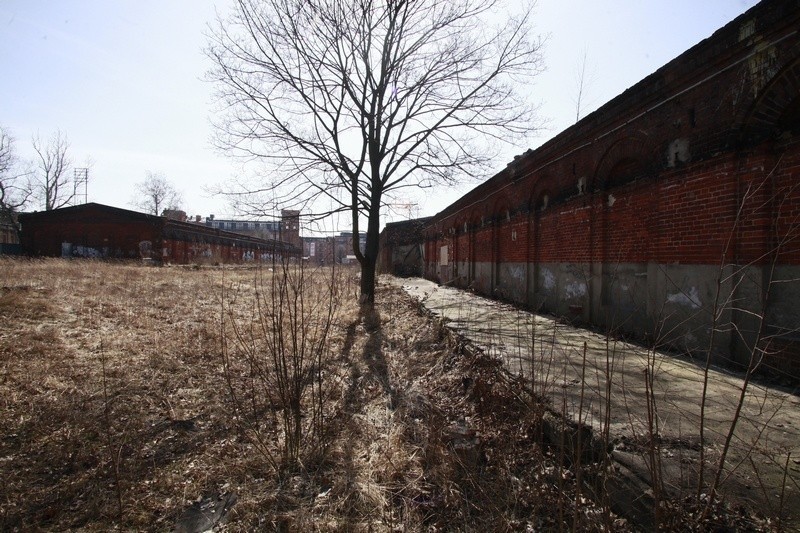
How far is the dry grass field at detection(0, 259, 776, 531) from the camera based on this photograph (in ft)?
9.71

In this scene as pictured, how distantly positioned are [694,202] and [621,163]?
2.24 meters

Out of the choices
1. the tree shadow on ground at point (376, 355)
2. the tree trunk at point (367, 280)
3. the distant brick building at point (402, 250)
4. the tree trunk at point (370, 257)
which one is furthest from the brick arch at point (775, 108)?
the distant brick building at point (402, 250)

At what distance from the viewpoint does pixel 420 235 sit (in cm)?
3008

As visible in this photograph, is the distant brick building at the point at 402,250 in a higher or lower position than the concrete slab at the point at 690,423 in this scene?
higher

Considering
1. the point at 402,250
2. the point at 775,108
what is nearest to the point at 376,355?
the point at 775,108

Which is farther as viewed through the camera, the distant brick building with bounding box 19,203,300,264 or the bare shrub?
the distant brick building with bounding box 19,203,300,264

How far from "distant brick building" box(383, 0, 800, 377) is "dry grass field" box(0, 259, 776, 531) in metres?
1.54

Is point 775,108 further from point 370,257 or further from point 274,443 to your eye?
point 370,257

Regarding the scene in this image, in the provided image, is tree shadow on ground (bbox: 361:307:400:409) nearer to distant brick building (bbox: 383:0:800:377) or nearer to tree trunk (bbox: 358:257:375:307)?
tree trunk (bbox: 358:257:375:307)

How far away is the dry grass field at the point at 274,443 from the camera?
2.96m

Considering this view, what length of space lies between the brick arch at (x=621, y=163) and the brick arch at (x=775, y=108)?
5.67ft

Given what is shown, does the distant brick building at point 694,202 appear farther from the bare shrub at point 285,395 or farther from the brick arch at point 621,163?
the bare shrub at point 285,395

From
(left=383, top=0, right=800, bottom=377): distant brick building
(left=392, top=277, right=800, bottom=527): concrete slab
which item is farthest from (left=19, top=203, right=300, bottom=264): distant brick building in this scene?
(left=392, top=277, right=800, bottom=527): concrete slab

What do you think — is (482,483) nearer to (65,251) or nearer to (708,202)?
(708,202)
